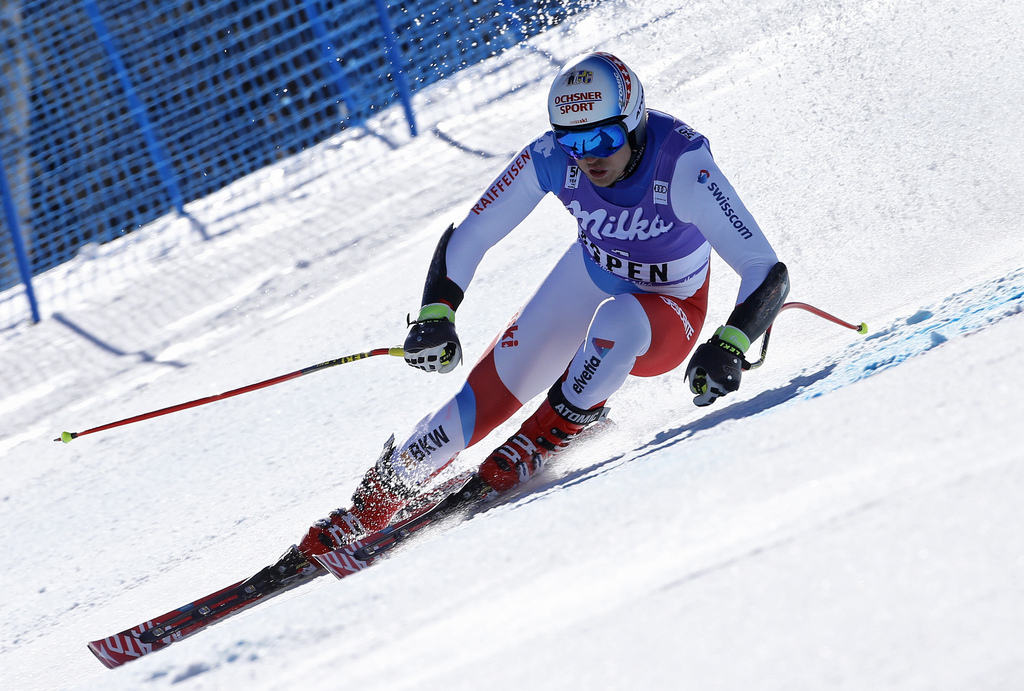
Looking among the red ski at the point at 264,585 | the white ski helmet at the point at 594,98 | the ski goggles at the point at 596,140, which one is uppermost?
the white ski helmet at the point at 594,98

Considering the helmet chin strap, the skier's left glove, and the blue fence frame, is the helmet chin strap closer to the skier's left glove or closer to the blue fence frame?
the skier's left glove

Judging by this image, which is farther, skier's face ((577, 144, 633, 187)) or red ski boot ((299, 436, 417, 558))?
red ski boot ((299, 436, 417, 558))

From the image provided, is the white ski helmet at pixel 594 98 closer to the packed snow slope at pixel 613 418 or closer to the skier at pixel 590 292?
the skier at pixel 590 292

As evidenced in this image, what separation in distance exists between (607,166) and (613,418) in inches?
43.9

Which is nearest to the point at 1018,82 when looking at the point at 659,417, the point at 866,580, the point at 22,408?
the point at 659,417

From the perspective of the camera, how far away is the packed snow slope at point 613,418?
1.19 meters

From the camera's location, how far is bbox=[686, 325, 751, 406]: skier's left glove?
242 cm

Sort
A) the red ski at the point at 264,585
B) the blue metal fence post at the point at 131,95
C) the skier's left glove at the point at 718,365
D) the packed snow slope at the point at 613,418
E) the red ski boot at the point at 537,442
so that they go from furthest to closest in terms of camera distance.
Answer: the blue metal fence post at the point at 131,95
the red ski boot at the point at 537,442
the red ski at the point at 264,585
the skier's left glove at the point at 718,365
the packed snow slope at the point at 613,418

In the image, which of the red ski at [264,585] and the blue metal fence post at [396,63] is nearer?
the red ski at [264,585]

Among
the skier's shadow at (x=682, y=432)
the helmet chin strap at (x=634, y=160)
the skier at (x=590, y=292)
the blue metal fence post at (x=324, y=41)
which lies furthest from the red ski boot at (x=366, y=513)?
the blue metal fence post at (x=324, y=41)

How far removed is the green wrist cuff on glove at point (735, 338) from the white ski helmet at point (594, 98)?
2.05 feet

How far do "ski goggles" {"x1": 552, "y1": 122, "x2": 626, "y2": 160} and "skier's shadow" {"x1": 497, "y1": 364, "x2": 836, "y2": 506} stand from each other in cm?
81

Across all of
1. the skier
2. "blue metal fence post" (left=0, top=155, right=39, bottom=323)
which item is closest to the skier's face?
the skier

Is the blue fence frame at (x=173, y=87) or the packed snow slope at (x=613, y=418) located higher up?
the blue fence frame at (x=173, y=87)
